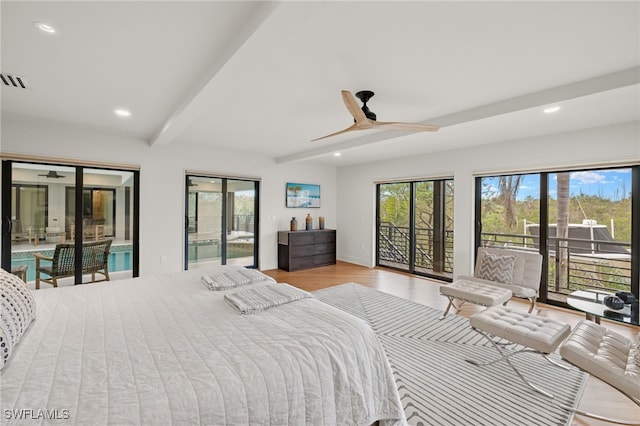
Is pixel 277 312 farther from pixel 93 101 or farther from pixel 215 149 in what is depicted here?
pixel 215 149

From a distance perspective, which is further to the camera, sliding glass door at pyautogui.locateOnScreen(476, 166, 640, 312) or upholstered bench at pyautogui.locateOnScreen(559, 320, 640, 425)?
sliding glass door at pyautogui.locateOnScreen(476, 166, 640, 312)

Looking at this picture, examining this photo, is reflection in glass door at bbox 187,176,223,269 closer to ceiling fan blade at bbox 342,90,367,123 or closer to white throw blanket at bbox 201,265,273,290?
white throw blanket at bbox 201,265,273,290

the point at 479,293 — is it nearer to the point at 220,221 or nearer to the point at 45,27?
the point at 45,27

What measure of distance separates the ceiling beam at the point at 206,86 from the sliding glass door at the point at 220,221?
137cm

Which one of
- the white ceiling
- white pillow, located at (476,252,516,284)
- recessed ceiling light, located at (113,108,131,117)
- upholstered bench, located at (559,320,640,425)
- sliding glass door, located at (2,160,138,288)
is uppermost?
recessed ceiling light, located at (113,108,131,117)

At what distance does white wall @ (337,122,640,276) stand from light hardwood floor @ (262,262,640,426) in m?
0.68

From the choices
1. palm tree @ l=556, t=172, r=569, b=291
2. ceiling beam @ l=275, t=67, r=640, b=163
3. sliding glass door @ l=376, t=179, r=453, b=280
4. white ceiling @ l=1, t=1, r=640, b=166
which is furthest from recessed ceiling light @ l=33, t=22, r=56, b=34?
palm tree @ l=556, t=172, r=569, b=291

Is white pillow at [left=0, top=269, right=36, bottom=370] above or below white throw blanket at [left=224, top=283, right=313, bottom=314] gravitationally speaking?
above

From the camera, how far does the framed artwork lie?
6383 mm

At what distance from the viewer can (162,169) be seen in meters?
4.73

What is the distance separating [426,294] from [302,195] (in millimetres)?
3447

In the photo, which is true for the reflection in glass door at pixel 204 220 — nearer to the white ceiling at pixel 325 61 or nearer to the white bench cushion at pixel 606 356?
the white ceiling at pixel 325 61

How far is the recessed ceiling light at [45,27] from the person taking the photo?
1737 millimetres

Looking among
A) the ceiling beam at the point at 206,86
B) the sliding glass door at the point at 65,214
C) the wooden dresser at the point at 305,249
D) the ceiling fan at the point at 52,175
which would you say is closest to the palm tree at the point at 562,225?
the wooden dresser at the point at 305,249
